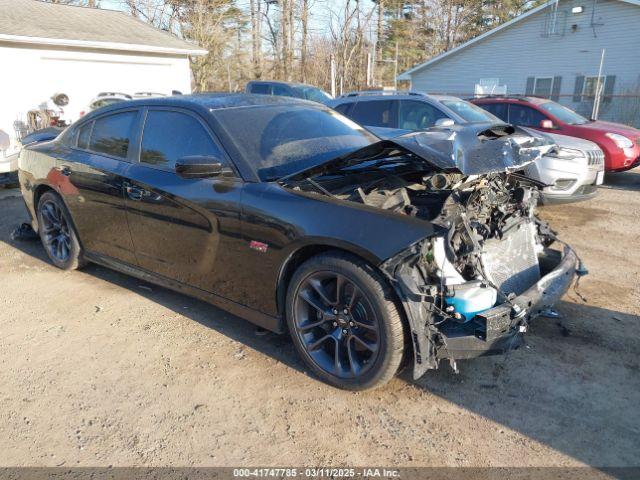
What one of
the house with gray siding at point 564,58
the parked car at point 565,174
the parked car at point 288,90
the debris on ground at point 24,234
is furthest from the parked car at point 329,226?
the house with gray siding at point 564,58

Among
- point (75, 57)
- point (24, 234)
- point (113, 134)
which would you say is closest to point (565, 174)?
point (113, 134)

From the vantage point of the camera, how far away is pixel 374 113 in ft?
27.7

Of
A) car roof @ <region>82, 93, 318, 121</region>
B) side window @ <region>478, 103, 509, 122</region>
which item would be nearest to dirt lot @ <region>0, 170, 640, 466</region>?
car roof @ <region>82, 93, 318, 121</region>

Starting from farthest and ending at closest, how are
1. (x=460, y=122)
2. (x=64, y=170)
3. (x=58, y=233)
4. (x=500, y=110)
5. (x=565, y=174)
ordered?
(x=500, y=110) → (x=460, y=122) → (x=565, y=174) → (x=58, y=233) → (x=64, y=170)

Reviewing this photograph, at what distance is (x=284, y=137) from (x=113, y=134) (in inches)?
65.2

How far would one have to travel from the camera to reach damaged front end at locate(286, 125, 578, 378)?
2666 mm

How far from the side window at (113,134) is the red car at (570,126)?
7.42 metres

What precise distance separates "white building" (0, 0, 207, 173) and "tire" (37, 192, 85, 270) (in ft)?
43.8

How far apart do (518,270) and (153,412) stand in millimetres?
2518

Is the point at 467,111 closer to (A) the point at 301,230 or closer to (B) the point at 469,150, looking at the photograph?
(B) the point at 469,150

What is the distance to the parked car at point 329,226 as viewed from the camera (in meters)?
2.70

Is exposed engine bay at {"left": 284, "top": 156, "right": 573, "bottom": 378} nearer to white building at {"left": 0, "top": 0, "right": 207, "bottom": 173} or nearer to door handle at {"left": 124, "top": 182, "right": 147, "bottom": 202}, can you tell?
door handle at {"left": 124, "top": 182, "right": 147, "bottom": 202}

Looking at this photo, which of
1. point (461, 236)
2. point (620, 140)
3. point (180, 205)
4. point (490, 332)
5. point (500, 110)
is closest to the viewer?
point (490, 332)

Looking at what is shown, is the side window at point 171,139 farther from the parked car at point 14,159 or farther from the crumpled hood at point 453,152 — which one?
the parked car at point 14,159
